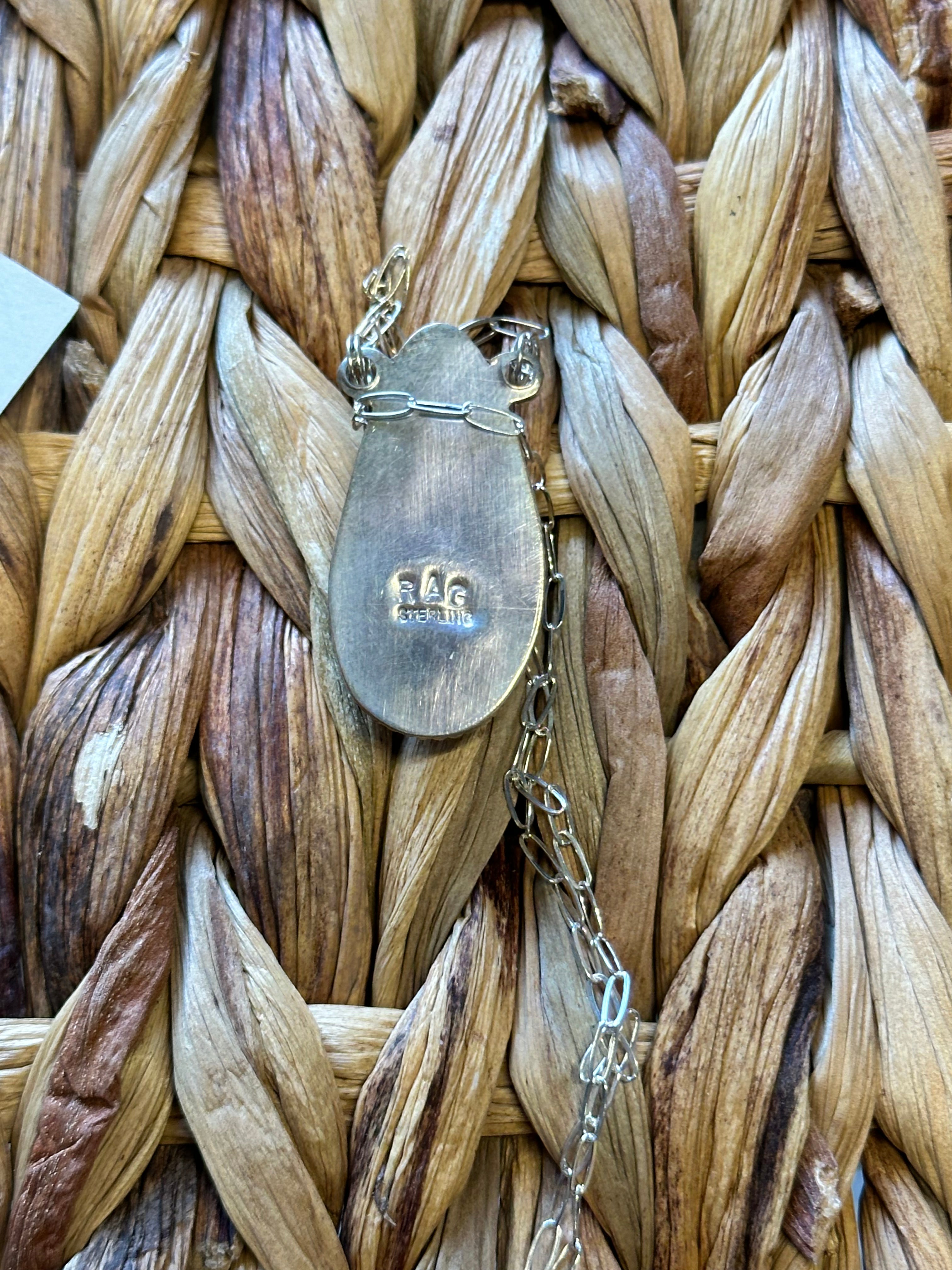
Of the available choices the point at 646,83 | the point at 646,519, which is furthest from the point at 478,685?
the point at 646,83

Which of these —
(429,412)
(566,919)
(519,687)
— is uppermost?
(429,412)

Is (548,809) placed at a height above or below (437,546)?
below

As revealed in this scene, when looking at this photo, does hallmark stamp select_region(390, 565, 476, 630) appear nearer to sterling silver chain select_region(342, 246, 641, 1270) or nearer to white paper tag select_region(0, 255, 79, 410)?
sterling silver chain select_region(342, 246, 641, 1270)

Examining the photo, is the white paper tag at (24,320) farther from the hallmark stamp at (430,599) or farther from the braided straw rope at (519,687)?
the hallmark stamp at (430,599)

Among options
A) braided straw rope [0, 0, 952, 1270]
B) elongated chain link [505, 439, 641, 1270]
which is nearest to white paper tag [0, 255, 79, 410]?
braided straw rope [0, 0, 952, 1270]

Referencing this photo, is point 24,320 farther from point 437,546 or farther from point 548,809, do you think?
point 548,809

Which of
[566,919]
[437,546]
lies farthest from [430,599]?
[566,919]

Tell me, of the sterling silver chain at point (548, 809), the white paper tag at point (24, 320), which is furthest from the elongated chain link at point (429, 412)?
the white paper tag at point (24, 320)
